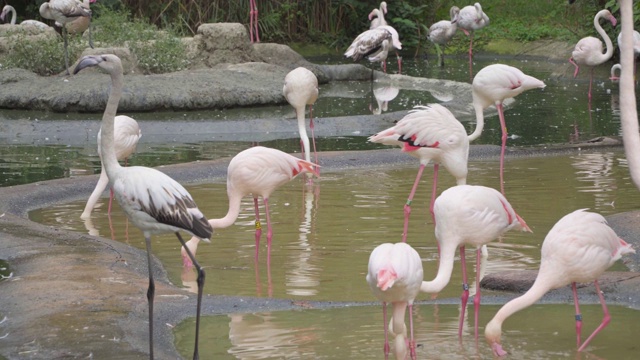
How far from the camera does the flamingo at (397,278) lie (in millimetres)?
4234

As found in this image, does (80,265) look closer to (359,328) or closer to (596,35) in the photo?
(359,328)

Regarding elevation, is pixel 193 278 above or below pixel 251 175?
below

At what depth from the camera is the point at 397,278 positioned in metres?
4.23

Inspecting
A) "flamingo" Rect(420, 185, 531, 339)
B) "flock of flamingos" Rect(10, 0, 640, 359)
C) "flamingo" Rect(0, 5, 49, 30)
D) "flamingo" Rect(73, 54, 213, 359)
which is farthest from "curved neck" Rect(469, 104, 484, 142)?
"flamingo" Rect(0, 5, 49, 30)

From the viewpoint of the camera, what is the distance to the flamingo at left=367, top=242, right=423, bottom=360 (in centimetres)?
423

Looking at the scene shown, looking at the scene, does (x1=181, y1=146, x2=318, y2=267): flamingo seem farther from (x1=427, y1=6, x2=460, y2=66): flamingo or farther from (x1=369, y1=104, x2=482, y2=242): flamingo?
(x1=427, y1=6, x2=460, y2=66): flamingo

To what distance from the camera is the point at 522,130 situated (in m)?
11.8

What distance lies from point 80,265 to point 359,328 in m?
1.77

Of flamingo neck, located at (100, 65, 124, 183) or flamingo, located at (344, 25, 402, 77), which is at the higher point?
flamingo, located at (344, 25, 402, 77)

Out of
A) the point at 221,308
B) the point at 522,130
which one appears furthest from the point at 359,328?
the point at 522,130

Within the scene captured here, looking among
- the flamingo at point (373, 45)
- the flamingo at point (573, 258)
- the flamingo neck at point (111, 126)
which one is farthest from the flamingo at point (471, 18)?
the flamingo neck at point (111, 126)

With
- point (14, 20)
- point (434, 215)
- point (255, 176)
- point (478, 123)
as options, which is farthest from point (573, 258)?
point (14, 20)

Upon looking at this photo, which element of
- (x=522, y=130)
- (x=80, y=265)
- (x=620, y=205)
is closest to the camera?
(x=80, y=265)

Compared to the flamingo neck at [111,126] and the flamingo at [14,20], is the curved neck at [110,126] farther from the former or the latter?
the flamingo at [14,20]
